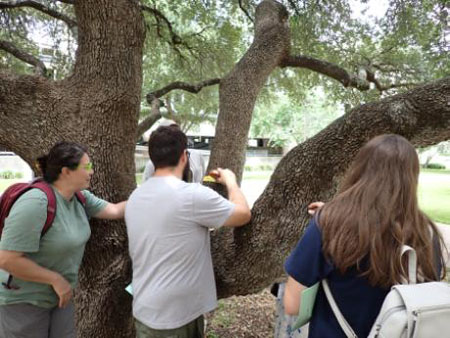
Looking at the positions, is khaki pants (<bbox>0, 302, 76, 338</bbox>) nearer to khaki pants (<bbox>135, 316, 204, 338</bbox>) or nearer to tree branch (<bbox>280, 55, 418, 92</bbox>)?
khaki pants (<bbox>135, 316, 204, 338</bbox>)

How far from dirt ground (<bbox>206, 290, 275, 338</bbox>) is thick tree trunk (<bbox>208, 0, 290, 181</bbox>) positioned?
1.70m

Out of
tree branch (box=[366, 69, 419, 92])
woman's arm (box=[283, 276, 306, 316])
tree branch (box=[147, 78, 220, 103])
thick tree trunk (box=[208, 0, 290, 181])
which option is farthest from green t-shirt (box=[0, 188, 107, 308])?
tree branch (box=[366, 69, 419, 92])

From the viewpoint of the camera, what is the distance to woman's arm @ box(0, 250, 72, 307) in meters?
1.90

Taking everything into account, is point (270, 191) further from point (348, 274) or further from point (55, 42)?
point (55, 42)

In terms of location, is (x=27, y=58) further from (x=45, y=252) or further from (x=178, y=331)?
(x=178, y=331)

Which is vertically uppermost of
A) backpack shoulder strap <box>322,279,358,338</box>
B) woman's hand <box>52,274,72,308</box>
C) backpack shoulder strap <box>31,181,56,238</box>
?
backpack shoulder strap <box>31,181,56,238</box>

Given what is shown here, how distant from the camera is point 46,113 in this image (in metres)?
2.85

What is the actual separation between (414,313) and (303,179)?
128 cm

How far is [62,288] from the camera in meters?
2.07

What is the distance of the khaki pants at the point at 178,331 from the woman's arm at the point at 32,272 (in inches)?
17.2

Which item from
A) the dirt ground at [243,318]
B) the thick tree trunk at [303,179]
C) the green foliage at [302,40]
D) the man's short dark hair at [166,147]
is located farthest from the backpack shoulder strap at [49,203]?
the green foliage at [302,40]

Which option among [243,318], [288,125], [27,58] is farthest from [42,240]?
[288,125]

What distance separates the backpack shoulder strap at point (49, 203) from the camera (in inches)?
77.6

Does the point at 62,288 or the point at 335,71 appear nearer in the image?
the point at 62,288
